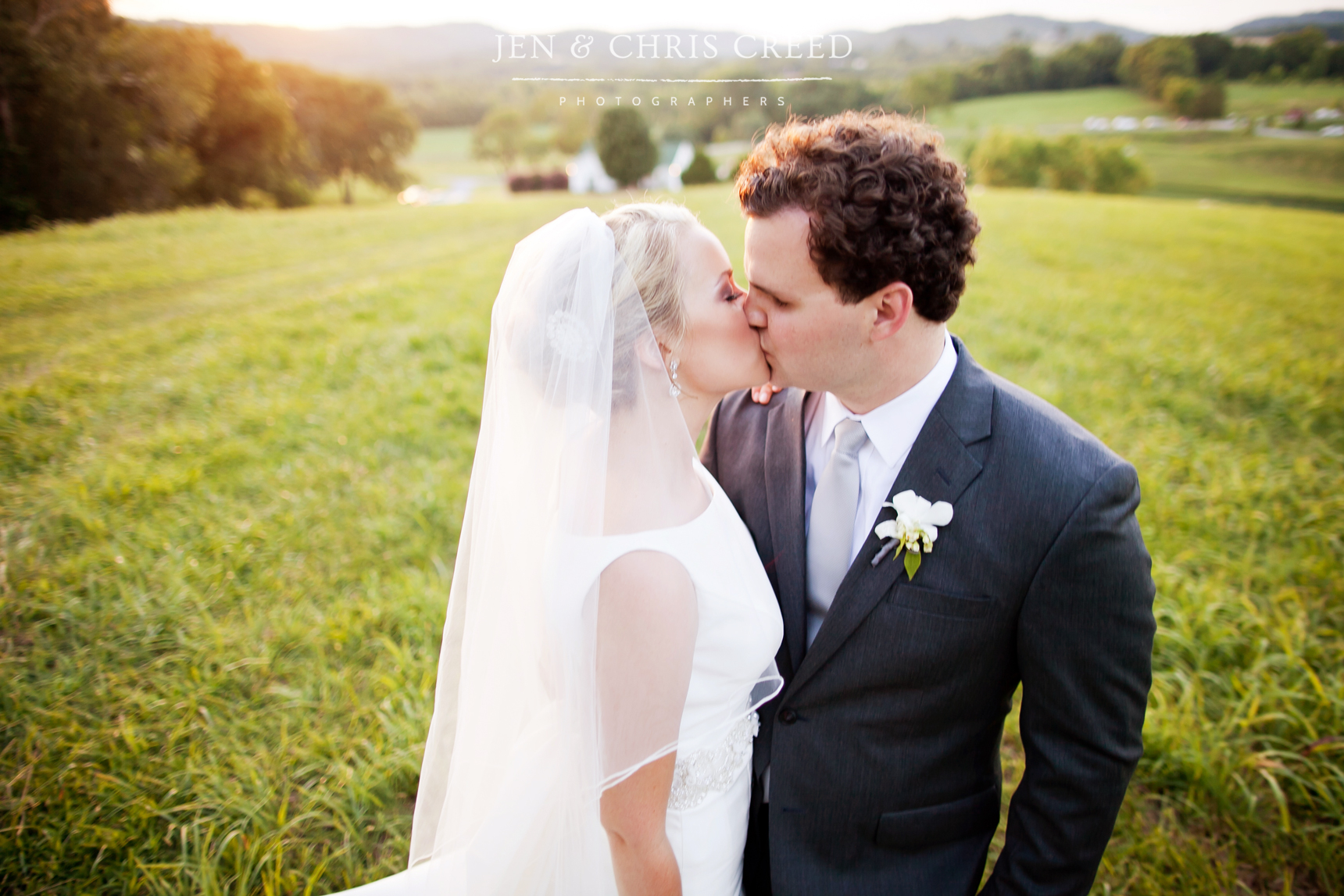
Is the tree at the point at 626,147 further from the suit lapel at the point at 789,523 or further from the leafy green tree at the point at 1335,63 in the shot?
the suit lapel at the point at 789,523

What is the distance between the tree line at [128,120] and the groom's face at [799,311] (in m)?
17.3

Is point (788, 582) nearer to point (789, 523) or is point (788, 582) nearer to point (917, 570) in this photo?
point (789, 523)

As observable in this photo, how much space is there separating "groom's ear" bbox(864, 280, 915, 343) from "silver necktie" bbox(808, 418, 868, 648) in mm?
275

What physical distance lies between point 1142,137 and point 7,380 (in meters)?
23.7

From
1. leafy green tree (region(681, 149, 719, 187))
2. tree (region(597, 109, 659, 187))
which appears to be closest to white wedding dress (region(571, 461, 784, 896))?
leafy green tree (region(681, 149, 719, 187))

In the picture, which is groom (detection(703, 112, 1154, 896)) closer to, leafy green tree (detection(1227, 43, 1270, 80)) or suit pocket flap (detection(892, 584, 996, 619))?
suit pocket flap (detection(892, 584, 996, 619))

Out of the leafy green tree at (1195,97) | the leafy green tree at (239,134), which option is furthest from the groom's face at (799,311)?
the leafy green tree at (239,134)

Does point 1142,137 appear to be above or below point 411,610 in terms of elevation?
above

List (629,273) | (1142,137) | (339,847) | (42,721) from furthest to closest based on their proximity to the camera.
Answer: (1142,137)
(42,721)
(339,847)
(629,273)

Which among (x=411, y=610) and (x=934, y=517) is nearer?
(x=934, y=517)

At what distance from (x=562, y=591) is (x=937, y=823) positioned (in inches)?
49.3

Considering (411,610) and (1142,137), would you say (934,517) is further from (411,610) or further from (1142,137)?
(1142,137)

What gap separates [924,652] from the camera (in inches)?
62.0

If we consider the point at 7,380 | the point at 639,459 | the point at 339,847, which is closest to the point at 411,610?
the point at 339,847
